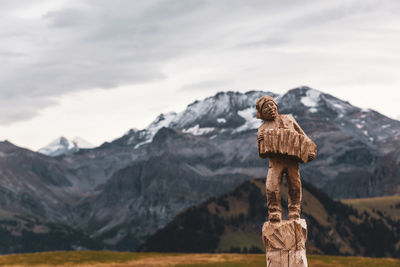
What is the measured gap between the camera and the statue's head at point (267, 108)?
22.2 metres

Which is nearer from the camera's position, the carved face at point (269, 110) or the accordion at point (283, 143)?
the accordion at point (283, 143)

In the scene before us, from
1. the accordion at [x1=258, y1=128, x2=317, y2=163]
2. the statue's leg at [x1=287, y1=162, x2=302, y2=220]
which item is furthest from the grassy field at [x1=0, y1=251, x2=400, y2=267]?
the accordion at [x1=258, y1=128, x2=317, y2=163]

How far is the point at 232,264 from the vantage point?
77.1 metres

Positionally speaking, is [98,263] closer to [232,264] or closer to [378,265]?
[232,264]

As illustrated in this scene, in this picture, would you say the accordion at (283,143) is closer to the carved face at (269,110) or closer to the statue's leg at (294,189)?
the carved face at (269,110)

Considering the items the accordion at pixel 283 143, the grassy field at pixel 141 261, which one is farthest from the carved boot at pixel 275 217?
the grassy field at pixel 141 261

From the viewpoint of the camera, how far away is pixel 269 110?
22.2 meters

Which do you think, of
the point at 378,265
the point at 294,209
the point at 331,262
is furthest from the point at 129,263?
the point at 294,209

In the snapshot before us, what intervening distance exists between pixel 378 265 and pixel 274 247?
56.4m

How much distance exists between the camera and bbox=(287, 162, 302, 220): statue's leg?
73.7 feet

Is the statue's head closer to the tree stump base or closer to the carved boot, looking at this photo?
A: the carved boot

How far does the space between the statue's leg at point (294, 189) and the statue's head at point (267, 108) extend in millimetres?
1979

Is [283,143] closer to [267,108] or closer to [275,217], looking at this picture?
[267,108]

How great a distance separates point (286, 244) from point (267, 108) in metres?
5.06
